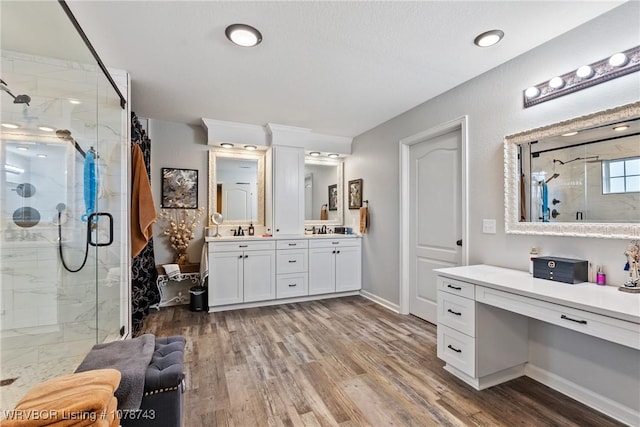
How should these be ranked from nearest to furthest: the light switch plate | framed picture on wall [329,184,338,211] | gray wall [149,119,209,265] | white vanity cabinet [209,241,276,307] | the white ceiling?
the white ceiling < the light switch plate < white vanity cabinet [209,241,276,307] < gray wall [149,119,209,265] < framed picture on wall [329,184,338,211]

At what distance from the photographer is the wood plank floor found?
1709 mm

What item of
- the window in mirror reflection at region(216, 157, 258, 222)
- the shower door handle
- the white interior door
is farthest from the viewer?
the window in mirror reflection at region(216, 157, 258, 222)

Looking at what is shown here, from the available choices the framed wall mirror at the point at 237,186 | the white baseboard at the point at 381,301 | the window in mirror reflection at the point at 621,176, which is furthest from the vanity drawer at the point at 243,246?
the window in mirror reflection at the point at 621,176

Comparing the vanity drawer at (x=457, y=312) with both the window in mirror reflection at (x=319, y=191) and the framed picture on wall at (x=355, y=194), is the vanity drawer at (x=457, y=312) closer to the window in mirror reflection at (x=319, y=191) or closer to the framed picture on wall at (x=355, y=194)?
the framed picture on wall at (x=355, y=194)

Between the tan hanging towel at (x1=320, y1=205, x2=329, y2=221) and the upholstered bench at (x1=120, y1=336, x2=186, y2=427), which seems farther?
the tan hanging towel at (x1=320, y1=205, x2=329, y2=221)

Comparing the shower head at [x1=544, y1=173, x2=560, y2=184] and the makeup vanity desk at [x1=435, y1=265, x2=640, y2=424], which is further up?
the shower head at [x1=544, y1=173, x2=560, y2=184]

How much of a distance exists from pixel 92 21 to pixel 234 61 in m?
0.92

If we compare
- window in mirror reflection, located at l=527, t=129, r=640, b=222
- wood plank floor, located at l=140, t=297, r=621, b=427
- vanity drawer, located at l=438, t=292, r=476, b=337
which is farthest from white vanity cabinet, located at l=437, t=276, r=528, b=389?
window in mirror reflection, located at l=527, t=129, r=640, b=222

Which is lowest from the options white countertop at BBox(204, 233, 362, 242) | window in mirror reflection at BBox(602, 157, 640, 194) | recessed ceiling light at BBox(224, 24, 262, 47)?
white countertop at BBox(204, 233, 362, 242)

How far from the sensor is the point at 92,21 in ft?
6.12

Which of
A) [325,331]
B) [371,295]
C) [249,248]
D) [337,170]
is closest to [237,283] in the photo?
[249,248]

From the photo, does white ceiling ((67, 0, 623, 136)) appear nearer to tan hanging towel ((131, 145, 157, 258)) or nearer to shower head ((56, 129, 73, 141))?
shower head ((56, 129, 73, 141))

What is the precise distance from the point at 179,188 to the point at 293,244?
5.79 feet

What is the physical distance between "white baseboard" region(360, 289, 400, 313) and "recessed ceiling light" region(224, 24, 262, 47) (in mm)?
3230
